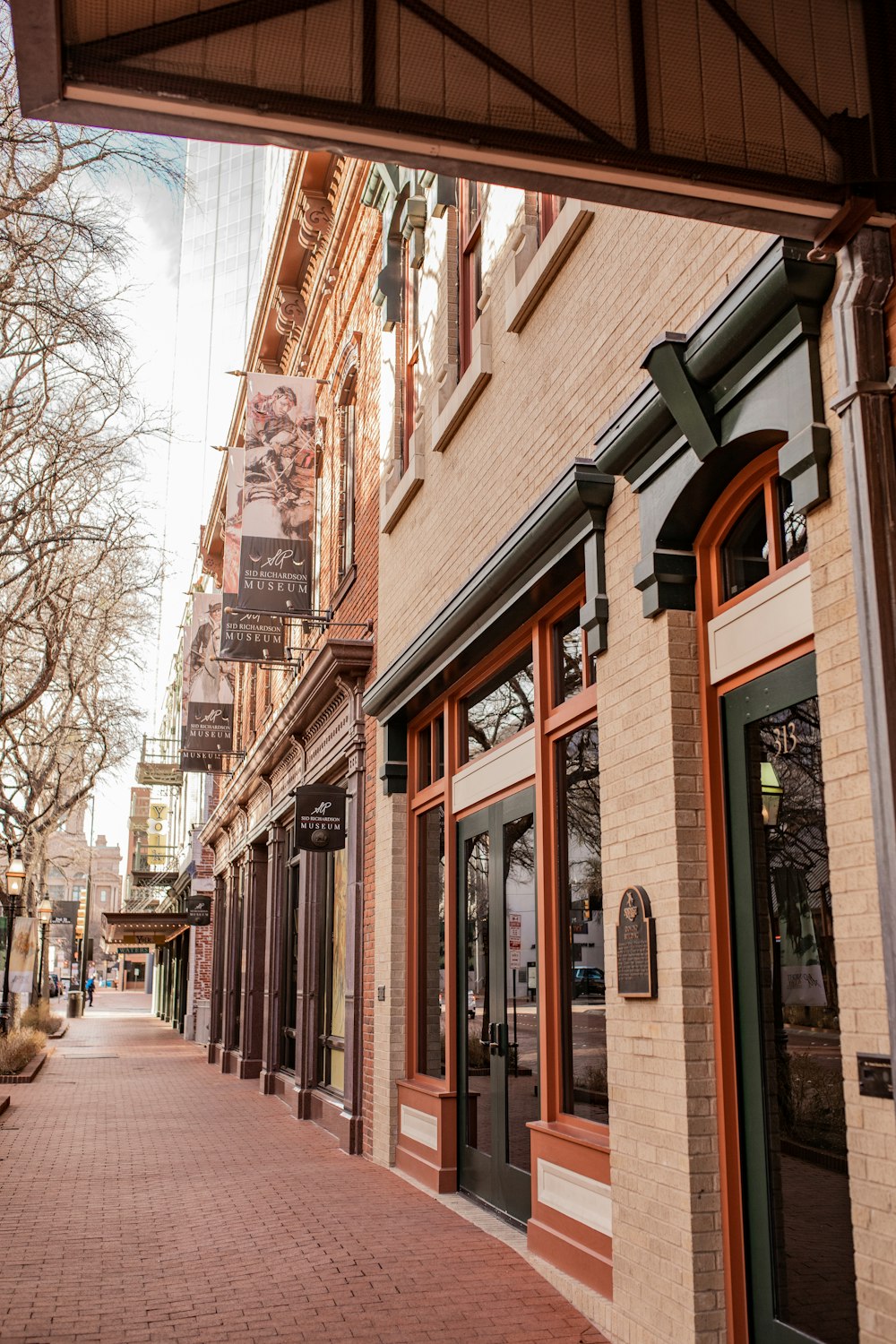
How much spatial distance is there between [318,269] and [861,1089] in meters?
15.4

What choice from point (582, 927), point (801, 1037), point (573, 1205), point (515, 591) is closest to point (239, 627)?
point (515, 591)

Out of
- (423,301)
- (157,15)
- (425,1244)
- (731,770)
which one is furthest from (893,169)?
(423,301)

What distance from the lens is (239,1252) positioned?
25.4 feet

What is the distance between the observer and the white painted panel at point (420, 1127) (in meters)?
9.65

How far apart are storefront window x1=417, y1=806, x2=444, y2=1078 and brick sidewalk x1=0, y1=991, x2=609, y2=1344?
3.63ft

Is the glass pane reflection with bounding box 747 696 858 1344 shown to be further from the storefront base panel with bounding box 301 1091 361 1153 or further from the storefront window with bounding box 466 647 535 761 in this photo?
the storefront base panel with bounding box 301 1091 361 1153

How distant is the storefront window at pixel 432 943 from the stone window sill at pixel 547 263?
13.9ft

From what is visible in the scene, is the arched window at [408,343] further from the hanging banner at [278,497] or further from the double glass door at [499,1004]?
the double glass door at [499,1004]

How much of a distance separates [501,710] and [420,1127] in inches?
145

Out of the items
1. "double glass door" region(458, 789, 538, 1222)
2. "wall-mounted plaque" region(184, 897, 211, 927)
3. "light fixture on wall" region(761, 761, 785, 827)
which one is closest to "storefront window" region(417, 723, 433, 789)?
"double glass door" region(458, 789, 538, 1222)

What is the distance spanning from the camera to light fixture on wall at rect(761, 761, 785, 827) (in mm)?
Result: 5074

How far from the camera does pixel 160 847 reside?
2153 inches

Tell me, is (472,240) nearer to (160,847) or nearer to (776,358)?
(776,358)

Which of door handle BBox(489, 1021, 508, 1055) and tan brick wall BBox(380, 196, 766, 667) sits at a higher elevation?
tan brick wall BBox(380, 196, 766, 667)
